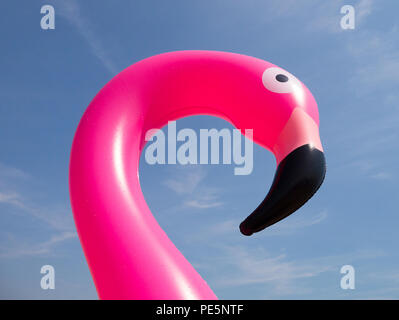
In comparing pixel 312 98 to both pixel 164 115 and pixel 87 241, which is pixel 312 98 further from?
pixel 87 241

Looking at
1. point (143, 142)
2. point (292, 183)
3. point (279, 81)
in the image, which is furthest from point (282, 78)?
point (143, 142)

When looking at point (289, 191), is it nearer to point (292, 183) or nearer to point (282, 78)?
point (292, 183)

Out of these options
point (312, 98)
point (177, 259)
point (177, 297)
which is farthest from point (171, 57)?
point (177, 297)

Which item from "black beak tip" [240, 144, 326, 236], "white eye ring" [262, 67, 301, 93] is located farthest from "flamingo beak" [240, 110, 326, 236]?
"white eye ring" [262, 67, 301, 93]

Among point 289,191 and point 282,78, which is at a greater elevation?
point 282,78

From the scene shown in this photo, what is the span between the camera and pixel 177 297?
214 centimetres

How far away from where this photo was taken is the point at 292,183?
2717 mm

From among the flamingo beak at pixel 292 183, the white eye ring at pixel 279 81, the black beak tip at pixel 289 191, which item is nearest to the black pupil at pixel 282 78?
the white eye ring at pixel 279 81

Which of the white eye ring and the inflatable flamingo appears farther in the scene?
the white eye ring

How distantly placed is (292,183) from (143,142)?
119cm

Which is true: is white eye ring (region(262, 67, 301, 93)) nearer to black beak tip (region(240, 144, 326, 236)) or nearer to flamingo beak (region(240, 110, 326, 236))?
flamingo beak (region(240, 110, 326, 236))

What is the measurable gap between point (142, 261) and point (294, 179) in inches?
44.2

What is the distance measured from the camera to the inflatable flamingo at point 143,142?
2.33m

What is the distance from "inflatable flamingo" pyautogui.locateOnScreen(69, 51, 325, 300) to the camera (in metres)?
2.33
